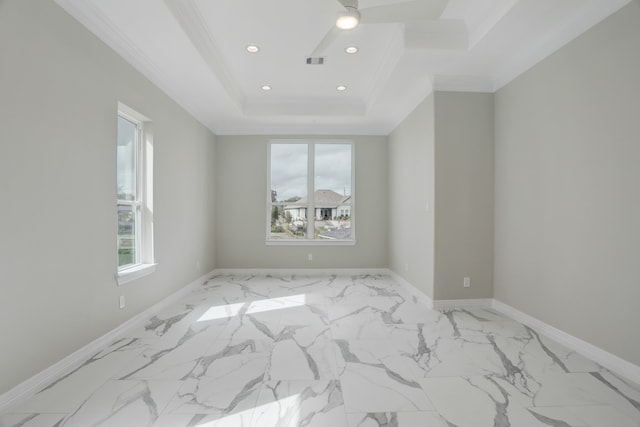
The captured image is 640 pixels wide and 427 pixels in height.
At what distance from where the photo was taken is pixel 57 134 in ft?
7.04

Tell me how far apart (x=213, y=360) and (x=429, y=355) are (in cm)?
174

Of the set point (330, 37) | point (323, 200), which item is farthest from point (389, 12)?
point (323, 200)

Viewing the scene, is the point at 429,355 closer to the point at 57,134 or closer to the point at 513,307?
the point at 513,307

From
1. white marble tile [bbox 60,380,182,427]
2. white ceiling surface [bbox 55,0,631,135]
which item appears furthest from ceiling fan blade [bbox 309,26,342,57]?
white marble tile [bbox 60,380,182,427]

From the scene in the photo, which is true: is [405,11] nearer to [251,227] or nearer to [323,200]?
[323,200]

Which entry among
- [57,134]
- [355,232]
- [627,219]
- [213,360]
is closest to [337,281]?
[355,232]

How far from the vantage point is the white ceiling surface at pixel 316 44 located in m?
2.44

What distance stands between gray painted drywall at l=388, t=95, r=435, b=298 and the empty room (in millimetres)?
53

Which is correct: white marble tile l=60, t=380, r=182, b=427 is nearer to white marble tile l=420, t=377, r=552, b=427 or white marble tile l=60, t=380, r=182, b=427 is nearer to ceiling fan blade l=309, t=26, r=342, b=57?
white marble tile l=420, t=377, r=552, b=427

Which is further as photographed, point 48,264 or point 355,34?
point 355,34

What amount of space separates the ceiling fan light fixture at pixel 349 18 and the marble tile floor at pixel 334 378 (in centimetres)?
248

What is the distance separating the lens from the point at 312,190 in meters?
5.75

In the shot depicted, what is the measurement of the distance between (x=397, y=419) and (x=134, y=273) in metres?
2.68

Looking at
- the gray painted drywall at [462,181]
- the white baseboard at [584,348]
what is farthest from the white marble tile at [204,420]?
the gray painted drywall at [462,181]
